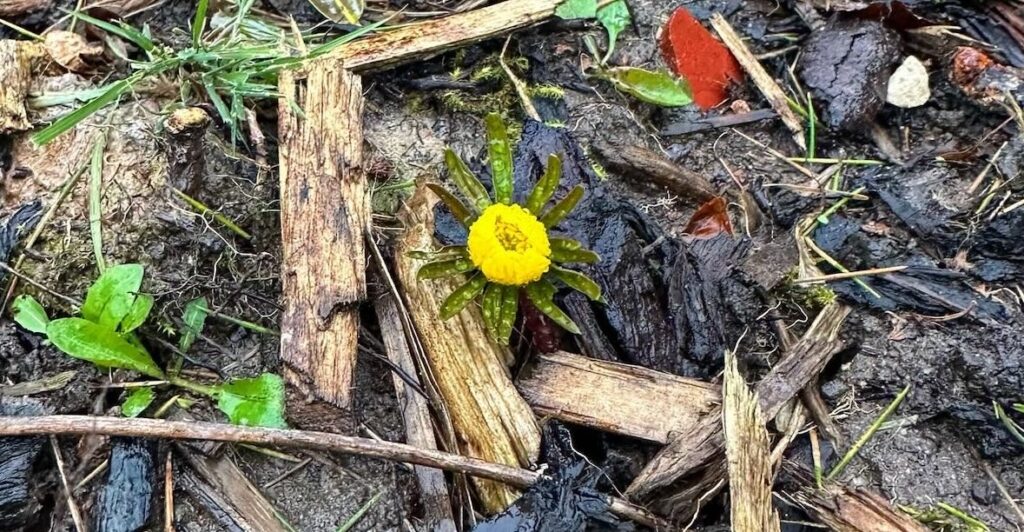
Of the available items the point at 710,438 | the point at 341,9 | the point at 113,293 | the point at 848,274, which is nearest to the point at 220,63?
the point at 341,9

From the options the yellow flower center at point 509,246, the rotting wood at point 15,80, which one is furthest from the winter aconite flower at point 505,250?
the rotting wood at point 15,80

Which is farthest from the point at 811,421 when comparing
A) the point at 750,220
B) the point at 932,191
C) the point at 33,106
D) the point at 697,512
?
the point at 33,106

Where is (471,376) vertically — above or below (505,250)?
below

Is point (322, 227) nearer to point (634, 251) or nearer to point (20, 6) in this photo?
point (634, 251)

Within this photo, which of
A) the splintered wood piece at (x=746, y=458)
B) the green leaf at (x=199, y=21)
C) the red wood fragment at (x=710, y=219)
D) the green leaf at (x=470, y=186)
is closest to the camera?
the splintered wood piece at (x=746, y=458)

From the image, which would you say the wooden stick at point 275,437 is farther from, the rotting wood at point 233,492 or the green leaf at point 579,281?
the green leaf at point 579,281

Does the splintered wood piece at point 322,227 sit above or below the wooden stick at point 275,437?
above

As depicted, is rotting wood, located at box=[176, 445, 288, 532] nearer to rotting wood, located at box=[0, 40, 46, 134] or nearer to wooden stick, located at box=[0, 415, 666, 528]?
wooden stick, located at box=[0, 415, 666, 528]
